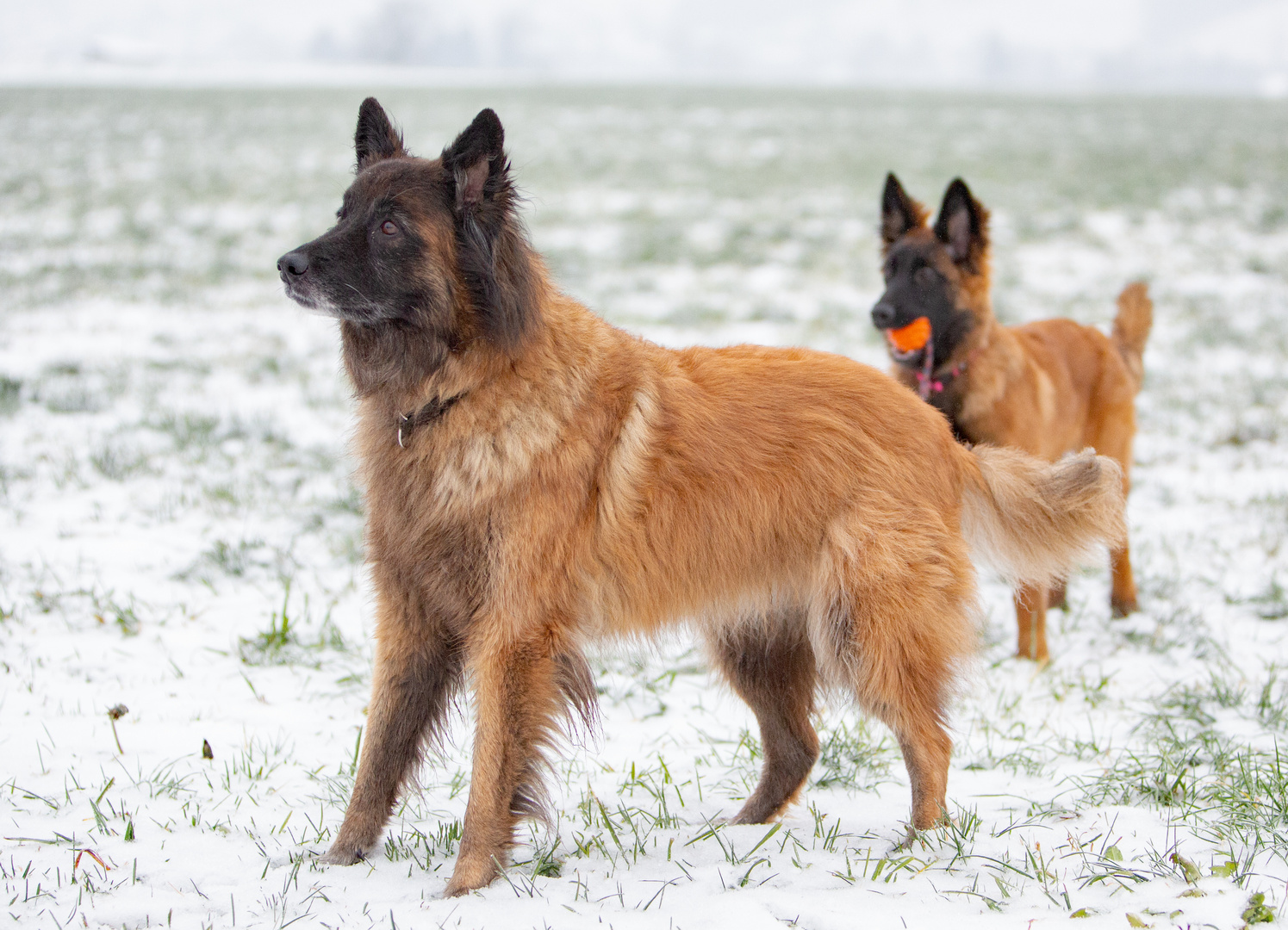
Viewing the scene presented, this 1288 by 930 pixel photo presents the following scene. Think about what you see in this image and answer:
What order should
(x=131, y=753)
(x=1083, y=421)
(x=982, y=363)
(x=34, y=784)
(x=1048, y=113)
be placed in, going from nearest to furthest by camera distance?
(x=34, y=784) < (x=131, y=753) < (x=982, y=363) < (x=1083, y=421) < (x=1048, y=113)

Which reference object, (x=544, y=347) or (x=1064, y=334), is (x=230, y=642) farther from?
(x=1064, y=334)

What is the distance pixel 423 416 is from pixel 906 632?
5.00 feet

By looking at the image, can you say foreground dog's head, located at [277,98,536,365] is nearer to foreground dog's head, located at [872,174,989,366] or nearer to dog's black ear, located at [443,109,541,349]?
dog's black ear, located at [443,109,541,349]

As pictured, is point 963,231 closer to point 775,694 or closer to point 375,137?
point 775,694

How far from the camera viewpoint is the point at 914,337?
508 centimetres

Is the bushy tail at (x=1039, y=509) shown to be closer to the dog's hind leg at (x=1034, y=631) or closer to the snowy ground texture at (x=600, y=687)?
the snowy ground texture at (x=600, y=687)

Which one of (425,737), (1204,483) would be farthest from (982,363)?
(425,737)

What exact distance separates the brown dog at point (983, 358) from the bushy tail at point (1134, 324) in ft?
0.71

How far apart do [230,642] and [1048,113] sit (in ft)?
138

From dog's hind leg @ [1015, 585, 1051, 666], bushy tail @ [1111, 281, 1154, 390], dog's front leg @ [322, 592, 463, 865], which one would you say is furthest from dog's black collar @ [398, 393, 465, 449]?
bushy tail @ [1111, 281, 1154, 390]

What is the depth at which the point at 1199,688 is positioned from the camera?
13.4 feet

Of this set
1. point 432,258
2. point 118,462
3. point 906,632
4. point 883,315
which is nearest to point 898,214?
point 883,315

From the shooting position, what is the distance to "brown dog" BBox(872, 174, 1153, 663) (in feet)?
16.2

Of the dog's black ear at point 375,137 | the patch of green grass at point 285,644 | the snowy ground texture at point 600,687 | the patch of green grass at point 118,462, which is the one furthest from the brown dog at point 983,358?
the patch of green grass at point 118,462
